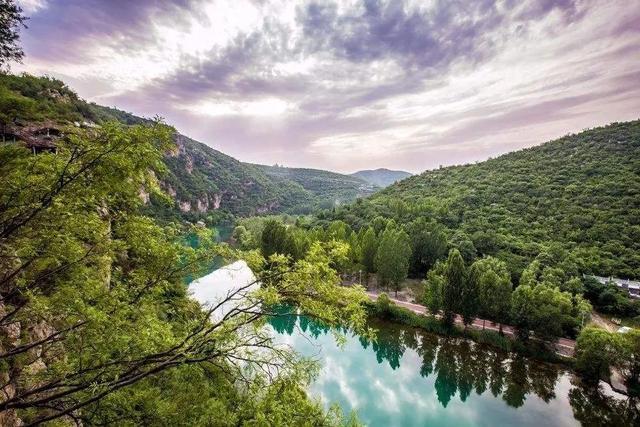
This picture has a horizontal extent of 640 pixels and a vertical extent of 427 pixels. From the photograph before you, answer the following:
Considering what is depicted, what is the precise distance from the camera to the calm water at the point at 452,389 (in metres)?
21.2

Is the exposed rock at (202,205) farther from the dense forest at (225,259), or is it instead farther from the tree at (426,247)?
the tree at (426,247)

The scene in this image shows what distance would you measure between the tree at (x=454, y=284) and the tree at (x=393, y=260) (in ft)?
28.6

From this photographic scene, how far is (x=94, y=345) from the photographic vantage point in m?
4.45

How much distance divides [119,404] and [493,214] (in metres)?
63.4

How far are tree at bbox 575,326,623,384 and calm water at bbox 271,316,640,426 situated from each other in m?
1.12

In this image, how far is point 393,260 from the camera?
132ft

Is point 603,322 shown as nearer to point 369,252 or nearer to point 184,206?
point 369,252

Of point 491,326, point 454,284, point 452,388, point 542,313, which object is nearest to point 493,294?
point 454,284

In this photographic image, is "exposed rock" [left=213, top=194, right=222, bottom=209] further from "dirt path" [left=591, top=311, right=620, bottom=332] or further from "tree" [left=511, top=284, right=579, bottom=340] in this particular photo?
"dirt path" [left=591, top=311, right=620, bottom=332]

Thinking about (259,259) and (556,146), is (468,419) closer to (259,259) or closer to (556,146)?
(259,259)

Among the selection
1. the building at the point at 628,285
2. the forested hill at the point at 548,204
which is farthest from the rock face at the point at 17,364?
the building at the point at 628,285

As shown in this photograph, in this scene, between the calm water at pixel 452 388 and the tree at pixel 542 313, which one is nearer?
the calm water at pixel 452 388

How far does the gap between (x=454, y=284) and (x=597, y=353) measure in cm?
1085

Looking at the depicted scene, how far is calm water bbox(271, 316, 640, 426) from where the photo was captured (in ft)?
69.6
